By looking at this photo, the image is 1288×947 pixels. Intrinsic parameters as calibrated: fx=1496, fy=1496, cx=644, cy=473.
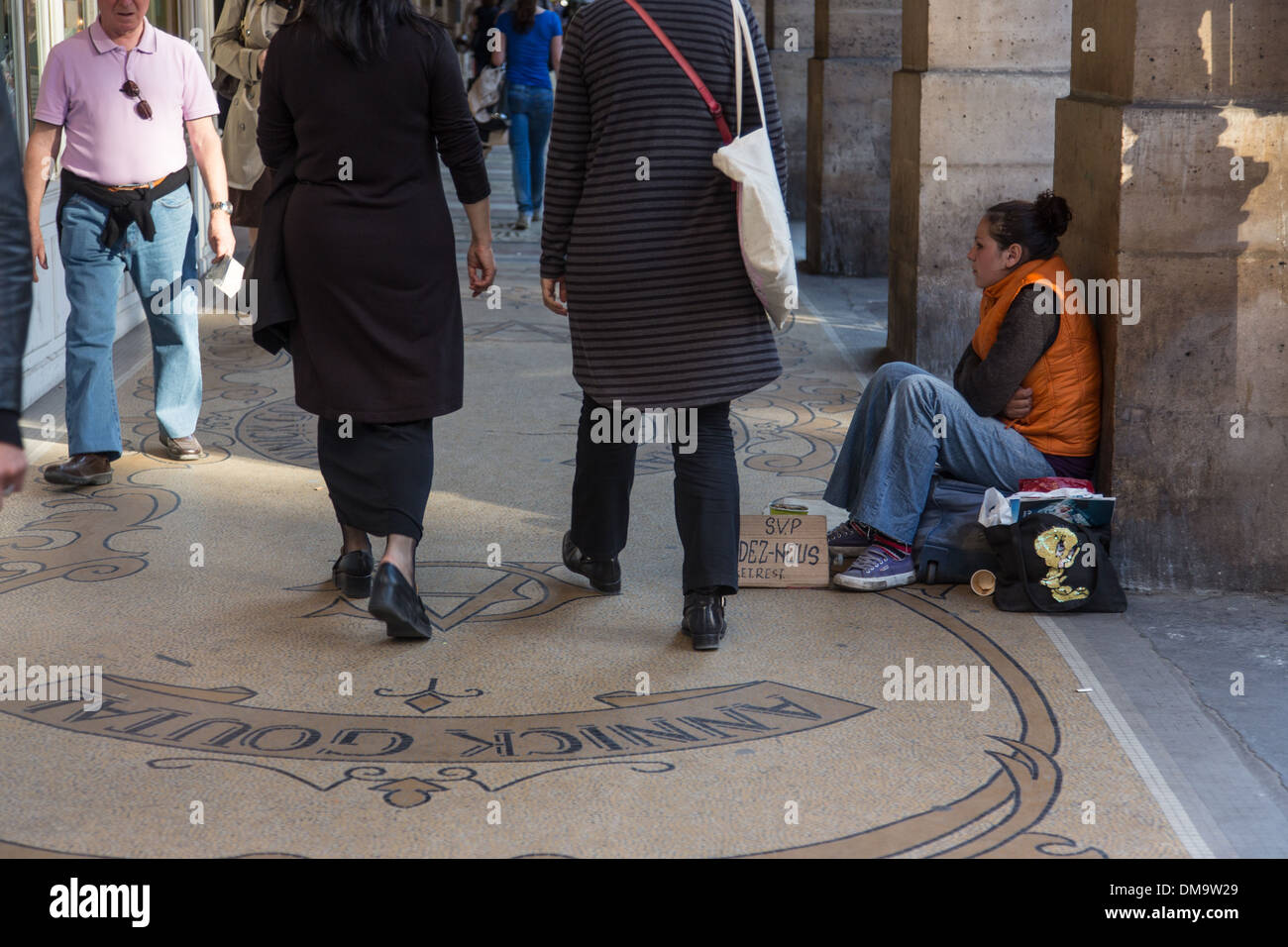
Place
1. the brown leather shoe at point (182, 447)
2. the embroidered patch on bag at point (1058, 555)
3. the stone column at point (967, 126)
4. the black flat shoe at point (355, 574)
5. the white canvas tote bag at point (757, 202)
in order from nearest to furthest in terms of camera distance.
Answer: the white canvas tote bag at point (757, 202), the embroidered patch on bag at point (1058, 555), the black flat shoe at point (355, 574), the brown leather shoe at point (182, 447), the stone column at point (967, 126)

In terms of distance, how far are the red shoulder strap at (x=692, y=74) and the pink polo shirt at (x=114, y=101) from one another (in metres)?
2.46

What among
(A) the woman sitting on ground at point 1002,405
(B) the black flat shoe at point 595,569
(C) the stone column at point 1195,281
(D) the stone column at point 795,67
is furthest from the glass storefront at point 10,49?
(D) the stone column at point 795,67

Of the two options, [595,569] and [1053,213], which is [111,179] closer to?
[595,569]

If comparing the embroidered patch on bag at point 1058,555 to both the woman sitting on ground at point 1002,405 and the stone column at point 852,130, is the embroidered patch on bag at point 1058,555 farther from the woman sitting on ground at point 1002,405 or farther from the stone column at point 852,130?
the stone column at point 852,130

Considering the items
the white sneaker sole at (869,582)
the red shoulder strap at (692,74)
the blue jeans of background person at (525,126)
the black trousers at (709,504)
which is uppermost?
the blue jeans of background person at (525,126)

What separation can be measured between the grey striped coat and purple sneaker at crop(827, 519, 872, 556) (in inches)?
40.0

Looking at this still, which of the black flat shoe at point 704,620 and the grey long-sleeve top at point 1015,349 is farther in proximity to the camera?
the grey long-sleeve top at point 1015,349

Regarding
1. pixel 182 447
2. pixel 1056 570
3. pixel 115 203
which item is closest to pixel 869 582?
pixel 1056 570

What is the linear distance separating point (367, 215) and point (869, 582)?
6.08ft

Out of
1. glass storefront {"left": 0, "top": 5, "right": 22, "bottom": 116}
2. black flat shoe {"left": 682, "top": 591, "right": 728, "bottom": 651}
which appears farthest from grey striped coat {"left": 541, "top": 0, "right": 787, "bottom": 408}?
glass storefront {"left": 0, "top": 5, "right": 22, "bottom": 116}

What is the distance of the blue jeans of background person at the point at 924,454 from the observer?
4.62 meters

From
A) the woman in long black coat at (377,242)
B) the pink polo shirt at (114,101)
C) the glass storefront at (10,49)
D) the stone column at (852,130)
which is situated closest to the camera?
the woman in long black coat at (377,242)

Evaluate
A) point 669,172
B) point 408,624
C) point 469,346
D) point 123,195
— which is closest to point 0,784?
point 408,624

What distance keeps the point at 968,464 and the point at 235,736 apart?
2375mm
